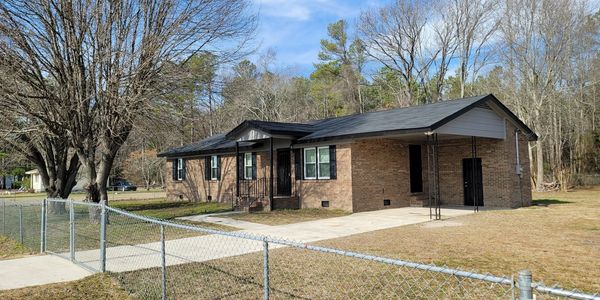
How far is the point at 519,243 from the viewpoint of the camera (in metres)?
9.60

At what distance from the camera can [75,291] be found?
641 centimetres

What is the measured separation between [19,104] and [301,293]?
12.3m

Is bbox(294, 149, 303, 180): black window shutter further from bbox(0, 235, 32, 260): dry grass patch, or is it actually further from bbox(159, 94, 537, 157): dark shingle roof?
bbox(0, 235, 32, 260): dry grass patch

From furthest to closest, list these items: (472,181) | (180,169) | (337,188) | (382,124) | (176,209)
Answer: (180,169) → (176,209) → (472,181) → (337,188) → (382,124)

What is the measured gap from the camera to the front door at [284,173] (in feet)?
68.0

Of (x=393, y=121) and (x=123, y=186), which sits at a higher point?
(x=393, y=121)

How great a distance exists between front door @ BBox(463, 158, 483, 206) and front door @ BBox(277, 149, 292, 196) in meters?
7.88

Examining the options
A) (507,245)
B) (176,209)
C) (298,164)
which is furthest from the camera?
(176,209)

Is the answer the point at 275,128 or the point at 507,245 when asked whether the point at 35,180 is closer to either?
the point at 275,128

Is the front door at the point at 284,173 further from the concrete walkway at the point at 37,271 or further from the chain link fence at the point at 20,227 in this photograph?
the concrete walkway at the point at 37,271

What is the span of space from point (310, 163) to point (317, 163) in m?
0.45

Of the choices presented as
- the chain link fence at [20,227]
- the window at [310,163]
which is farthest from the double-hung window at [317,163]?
the chain link fence at [20,227]

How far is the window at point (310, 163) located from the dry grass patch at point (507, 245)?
6.73 metres

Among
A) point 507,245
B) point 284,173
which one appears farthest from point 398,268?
point 284,173
